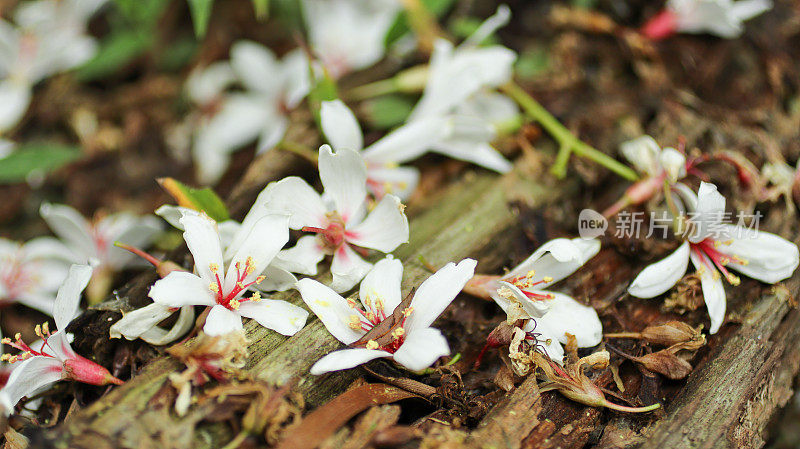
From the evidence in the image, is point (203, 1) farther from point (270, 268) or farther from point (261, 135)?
point (270, 268)

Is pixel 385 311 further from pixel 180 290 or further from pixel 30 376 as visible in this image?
pixel 30 376

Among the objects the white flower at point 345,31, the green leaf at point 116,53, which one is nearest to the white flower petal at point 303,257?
the white flower at point 345,31

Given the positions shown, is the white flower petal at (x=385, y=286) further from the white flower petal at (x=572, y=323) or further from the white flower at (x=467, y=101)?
the white flower at (x=467, y=101)

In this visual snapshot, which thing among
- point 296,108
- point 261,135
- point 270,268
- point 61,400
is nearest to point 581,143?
point 296,108

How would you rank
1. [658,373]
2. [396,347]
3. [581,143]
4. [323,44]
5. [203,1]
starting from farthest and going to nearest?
[323,44] → [581,143] → [203,1] → [658,373] → [396,347]

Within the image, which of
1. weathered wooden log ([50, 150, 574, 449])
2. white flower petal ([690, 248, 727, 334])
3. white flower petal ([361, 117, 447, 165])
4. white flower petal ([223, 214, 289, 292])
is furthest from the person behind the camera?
white flower petal ([361, 117, 447, 165])

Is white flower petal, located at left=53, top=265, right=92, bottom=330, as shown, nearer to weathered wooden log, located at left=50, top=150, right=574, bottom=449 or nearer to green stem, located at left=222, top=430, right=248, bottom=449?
weathered wooden log, located at left=50, top=150, right=574, bottom=449

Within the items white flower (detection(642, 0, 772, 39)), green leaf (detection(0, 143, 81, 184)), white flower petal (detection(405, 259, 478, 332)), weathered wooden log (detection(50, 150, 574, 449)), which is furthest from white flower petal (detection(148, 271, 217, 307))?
white flower (detection(642, 0, 772, 39))
